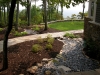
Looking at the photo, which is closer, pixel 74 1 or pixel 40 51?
pixel 74 1

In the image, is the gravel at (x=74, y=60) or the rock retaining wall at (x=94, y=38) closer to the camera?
the gravel at (x=74, y=60)

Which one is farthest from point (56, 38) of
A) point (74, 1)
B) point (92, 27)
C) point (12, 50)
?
point (74, 1)

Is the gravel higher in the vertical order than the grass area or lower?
lower

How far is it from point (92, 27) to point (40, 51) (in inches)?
123

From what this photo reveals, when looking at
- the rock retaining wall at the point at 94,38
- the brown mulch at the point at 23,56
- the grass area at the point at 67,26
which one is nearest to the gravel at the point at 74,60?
the brown mulch at the point at 23,56

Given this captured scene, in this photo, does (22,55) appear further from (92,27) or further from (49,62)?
(92,27)

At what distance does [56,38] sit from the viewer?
1037cm

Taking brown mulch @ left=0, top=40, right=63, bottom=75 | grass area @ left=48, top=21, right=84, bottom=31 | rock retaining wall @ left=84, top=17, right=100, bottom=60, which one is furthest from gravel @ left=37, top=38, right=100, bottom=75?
grass area @ left=48, top=21, right=84, bottom=31

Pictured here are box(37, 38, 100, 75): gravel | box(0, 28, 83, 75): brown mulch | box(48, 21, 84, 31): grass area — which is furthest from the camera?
box(48, 21, 84, 31): grass area

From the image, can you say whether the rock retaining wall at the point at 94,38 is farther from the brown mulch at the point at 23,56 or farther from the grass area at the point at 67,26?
the grass area at the point at 67,26

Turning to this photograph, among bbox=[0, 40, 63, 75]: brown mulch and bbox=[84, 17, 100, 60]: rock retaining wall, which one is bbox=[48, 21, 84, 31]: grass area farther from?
bbox=[0, 40, 63, 75]: brown mulch

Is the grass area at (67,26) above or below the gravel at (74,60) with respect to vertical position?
above

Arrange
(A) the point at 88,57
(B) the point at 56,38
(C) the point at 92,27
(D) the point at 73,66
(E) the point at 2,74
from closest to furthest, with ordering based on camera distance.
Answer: (E) the point at 2,74 < (D) the point at 73,66 < (A) the point at 88,57 < (C) the point at 92,27 < (B) the point at 56,38

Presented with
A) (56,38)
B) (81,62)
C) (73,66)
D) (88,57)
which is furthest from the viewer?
(56,38)
